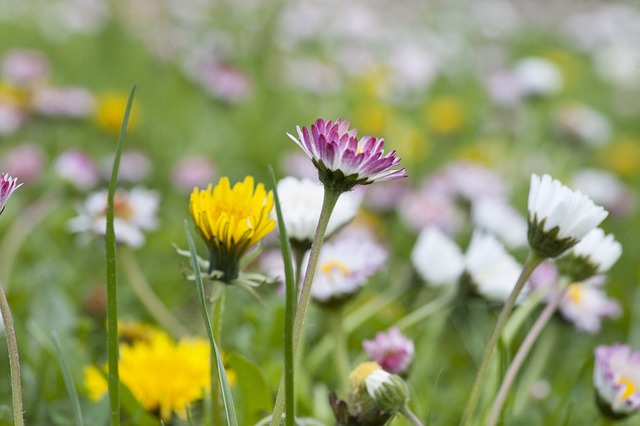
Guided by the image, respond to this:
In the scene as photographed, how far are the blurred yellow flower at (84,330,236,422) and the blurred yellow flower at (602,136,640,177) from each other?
1778mm

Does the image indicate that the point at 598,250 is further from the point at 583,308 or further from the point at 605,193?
the point at 605,193

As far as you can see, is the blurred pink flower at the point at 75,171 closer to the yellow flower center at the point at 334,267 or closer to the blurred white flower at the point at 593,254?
the yellow flower center at the point at 334,267

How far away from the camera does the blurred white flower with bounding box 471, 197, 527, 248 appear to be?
1.20 metres

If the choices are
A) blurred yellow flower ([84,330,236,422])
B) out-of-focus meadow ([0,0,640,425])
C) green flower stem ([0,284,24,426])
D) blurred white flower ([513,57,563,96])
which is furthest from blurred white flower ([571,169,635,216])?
green flower stem ([0,284,24,426])

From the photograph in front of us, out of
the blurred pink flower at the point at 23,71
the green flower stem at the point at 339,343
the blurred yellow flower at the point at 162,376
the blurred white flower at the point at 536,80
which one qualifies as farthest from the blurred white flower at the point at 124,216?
the blurred white flower at the point at 536,80

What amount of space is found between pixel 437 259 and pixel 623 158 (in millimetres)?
1561

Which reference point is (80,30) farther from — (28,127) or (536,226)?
(536,226)

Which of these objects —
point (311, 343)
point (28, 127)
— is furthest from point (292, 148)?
point (311, 343)

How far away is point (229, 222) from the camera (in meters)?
0.55

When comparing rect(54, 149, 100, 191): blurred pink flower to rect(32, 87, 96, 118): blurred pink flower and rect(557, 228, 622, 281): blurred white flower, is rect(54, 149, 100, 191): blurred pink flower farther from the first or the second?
rect(557, 228, 622, 281): blurred white flower

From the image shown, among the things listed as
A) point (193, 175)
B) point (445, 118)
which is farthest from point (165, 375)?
point (445, 118)

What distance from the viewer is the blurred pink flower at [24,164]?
4.54 feet

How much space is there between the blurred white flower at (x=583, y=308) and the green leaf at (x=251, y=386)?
388 mm

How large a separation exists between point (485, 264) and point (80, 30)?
7.65ft
